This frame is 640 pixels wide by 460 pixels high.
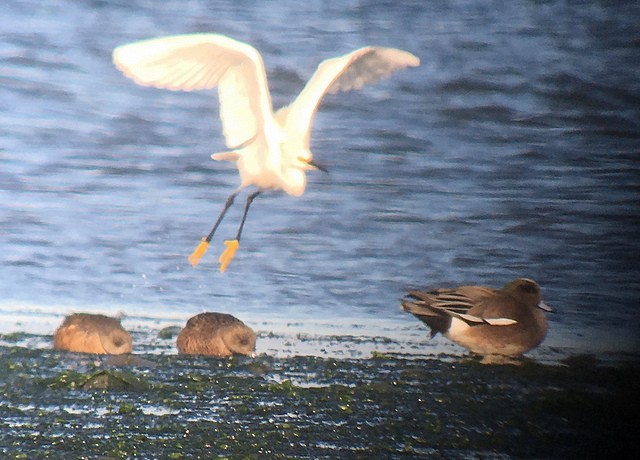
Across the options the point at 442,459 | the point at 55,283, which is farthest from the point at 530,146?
the point at 55,283

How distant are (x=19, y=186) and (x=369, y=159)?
2.83 feet

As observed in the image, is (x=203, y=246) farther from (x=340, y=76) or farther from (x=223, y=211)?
(x=340, y=76)

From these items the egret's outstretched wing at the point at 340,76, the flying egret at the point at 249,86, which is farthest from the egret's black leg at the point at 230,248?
the egret's outstretched wing at the point at 340,76

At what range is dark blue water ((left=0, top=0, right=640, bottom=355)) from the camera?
72.1 inches

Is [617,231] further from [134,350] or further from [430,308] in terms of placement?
[134,350]

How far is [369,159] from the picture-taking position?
190 cm

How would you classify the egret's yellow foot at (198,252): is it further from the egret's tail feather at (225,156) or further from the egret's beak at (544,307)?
the egret's beak at (544,307)

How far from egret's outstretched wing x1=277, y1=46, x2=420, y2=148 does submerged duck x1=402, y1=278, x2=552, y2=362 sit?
0.52 m

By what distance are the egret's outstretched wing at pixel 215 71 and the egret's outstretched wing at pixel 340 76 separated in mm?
69

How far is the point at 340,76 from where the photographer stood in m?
1.86

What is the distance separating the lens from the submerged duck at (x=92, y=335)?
6.06 ft

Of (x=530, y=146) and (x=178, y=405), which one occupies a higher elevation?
(x=530, y=146)

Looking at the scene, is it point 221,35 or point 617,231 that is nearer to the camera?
point 221,35

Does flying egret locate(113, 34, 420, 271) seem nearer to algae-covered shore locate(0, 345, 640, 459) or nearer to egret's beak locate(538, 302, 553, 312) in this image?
algae-covered shore locate(0, 345, 640, 459)
